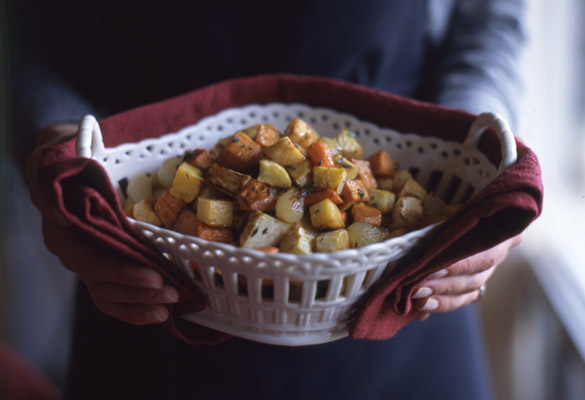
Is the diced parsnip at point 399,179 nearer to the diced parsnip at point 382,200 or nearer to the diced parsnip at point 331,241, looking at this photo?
the diced parsnip at point 382,200

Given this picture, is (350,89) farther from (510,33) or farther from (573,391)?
(573,391)

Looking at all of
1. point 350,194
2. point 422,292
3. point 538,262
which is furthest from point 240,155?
point 538,262

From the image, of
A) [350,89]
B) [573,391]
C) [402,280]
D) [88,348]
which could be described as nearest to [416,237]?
[402,280]

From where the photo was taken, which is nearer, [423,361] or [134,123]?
[134,123]

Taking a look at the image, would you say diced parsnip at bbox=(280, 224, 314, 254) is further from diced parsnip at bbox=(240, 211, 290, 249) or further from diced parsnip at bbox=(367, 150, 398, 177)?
diced parsnip at bbox=(367, 150, 398, 177)

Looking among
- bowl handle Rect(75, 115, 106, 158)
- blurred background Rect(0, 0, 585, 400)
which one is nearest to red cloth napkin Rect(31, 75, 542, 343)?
bowl handle Rect(75, 115, 106, 158)

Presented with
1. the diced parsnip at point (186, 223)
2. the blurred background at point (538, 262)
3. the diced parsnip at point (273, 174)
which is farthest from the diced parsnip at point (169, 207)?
the blurred background at point (538, 262)
